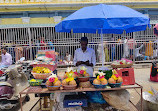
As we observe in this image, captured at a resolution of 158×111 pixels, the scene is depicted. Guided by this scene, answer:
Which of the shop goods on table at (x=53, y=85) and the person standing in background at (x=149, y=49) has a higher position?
the person standing in background at (x=149, y=49)

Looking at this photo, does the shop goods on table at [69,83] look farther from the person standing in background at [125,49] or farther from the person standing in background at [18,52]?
the person standing in background at [125,49]

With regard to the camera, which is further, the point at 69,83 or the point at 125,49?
the point at 125,49

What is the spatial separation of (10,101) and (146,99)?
3864 mm

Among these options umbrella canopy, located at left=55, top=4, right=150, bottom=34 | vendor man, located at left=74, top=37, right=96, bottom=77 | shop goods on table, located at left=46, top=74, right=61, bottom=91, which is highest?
umbrella canopy, located at left=55, top=4, right=150, bottom=34

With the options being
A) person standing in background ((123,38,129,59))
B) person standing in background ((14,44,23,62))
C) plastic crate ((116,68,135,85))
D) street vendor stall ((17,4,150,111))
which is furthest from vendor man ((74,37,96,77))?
person standing in background ((14,44,23,62))

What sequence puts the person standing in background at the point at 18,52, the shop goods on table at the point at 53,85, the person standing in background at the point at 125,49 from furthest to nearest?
the person standing in background at the point at 125,49 → the person standing in background at the point at 18,52 → the shop goods on table at the point at 53,85

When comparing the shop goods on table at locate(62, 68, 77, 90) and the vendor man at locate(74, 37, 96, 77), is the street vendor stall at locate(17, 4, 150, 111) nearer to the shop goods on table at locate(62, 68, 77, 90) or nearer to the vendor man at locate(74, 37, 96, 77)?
the shop goods on table at locate(62, 68, 77, 90)

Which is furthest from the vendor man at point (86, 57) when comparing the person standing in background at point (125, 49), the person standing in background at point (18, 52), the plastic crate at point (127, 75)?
the person standing in background at point (18, 52)

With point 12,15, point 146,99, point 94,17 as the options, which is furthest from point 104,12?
point 12,15

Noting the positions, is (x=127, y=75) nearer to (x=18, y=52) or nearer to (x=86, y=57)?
(x=86, y=57)

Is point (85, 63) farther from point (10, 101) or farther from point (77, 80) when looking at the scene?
point (10, 101)

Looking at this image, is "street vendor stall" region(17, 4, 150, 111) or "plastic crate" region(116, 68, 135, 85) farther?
"plastic crate" region(116, 68, 135, 85)

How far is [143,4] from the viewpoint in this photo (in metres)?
11.0

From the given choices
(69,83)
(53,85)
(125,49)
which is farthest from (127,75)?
(125,49)
